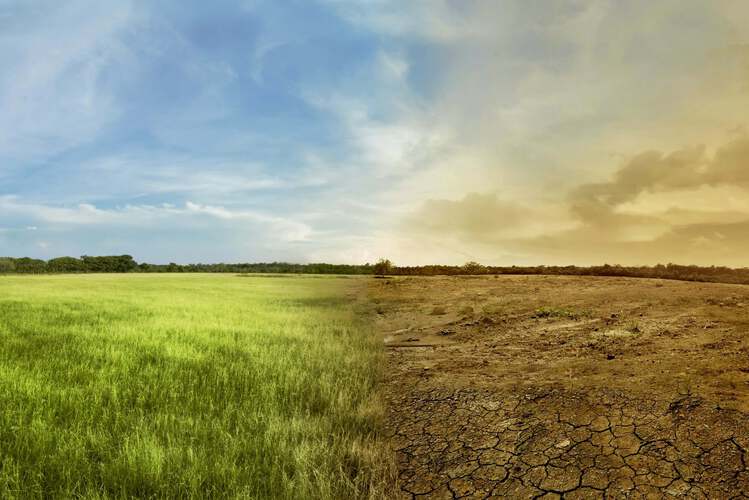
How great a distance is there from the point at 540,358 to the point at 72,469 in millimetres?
6412

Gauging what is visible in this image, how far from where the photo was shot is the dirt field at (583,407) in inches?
154

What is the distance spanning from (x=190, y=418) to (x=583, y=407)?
14.8 ft

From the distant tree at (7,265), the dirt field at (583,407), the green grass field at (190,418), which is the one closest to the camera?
the dirt field at (583,407)

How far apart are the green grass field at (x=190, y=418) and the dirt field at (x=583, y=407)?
0.69 meters

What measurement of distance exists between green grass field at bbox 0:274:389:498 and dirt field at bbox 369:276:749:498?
689 mm

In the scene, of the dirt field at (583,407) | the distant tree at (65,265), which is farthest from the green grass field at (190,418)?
the distant tree at (65,265)

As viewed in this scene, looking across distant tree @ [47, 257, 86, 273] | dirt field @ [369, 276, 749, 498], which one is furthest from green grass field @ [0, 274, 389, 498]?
distant tree @ [47, 257, 86, 273]

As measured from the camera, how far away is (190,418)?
211 inches

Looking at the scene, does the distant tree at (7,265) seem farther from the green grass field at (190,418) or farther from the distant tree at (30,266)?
the green grass field at (190,418)

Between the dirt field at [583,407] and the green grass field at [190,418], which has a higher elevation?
the dirt field at [583,407]

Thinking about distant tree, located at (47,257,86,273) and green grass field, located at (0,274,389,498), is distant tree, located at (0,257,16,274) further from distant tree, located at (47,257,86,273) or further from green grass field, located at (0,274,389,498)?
green grass field, located at (0,274,389,498)

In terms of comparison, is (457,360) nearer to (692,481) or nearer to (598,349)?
(598,349)

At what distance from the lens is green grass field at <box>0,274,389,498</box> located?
4.03 meters

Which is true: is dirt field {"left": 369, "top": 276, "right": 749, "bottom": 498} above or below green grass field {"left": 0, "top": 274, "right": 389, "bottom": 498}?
above
